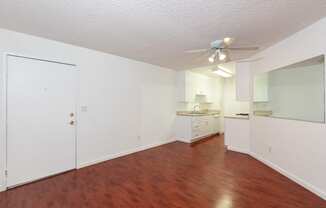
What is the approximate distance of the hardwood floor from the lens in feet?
7.04

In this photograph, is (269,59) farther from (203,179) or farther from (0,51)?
(0,51)

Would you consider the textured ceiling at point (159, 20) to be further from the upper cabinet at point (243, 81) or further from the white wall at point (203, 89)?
the white wall at point (203, 89)

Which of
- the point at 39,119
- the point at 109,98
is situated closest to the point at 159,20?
the point at 109,98

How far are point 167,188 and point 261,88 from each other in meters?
3.06

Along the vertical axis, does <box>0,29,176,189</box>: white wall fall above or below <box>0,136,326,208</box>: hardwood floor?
above

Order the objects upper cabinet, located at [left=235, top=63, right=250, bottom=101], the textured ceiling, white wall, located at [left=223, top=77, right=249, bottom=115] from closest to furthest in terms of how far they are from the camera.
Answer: the textured ceiling
upper cabinet, located at [left=235, top=63, right=250, bottom=101]
white wall, located at [left=223, top=77, right=249, bottom=115]

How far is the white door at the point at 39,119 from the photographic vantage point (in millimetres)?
2566

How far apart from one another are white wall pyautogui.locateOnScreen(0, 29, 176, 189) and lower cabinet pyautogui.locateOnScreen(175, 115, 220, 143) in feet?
2.00

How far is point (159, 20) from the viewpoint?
225 cm

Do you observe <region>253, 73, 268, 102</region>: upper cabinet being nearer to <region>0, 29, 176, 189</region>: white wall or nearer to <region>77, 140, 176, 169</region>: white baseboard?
<region>0, 29, 176, 189</region>: white wall

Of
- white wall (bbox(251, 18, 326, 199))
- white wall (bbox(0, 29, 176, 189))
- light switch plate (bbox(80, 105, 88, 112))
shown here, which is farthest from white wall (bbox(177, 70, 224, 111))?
light switch plate (bbox(80, 105, 88, 112))

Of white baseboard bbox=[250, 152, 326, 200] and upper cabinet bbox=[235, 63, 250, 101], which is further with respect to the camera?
upper cabinet bbox=[235, 63, 250, 101]

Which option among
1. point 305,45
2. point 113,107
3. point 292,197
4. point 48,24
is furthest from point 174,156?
point 48,24

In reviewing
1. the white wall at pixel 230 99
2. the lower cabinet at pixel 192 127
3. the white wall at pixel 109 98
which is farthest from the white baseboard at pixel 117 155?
the white wall at pixel 230 99
